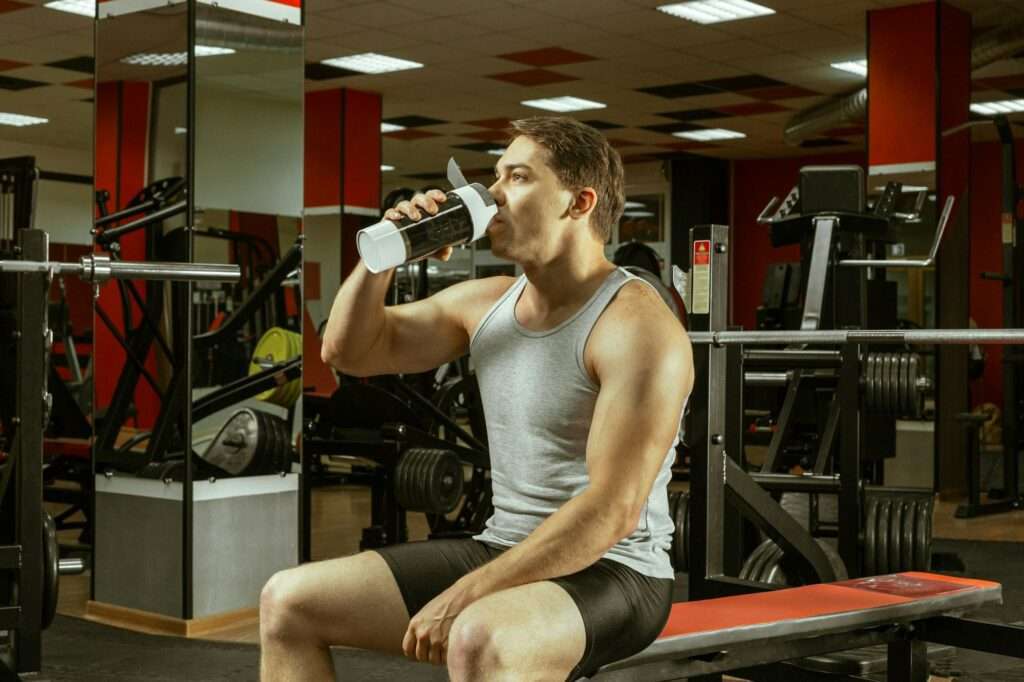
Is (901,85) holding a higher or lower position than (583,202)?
higher

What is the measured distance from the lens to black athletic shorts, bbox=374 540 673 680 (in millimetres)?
1727

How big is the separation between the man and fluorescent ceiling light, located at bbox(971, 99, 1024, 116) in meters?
9.65

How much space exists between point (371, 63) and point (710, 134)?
430 cm

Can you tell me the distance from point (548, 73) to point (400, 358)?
7.58m

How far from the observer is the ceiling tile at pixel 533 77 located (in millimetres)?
9320

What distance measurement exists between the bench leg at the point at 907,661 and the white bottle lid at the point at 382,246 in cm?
145

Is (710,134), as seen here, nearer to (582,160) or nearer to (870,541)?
(870,541)

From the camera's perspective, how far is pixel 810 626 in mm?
2232

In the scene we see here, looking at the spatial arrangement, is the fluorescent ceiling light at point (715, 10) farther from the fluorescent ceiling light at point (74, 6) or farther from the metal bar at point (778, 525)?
the metal bar at point (778, 525)

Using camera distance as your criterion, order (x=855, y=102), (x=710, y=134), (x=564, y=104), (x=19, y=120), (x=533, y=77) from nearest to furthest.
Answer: (x=855, y=102) < (x=533, y=77) < (x=564, y=104) < (x=19, y=120) < (x=710, y=134)

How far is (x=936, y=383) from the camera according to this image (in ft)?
23.6

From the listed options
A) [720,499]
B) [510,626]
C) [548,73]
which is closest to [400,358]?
[510,626]

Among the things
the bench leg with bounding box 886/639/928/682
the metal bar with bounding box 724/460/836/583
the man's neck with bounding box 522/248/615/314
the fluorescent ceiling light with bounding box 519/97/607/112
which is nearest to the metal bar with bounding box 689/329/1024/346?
the metal bar with bounding box 724/460/836/583

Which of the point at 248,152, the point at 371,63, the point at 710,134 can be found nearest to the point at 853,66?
the point at 710,134
